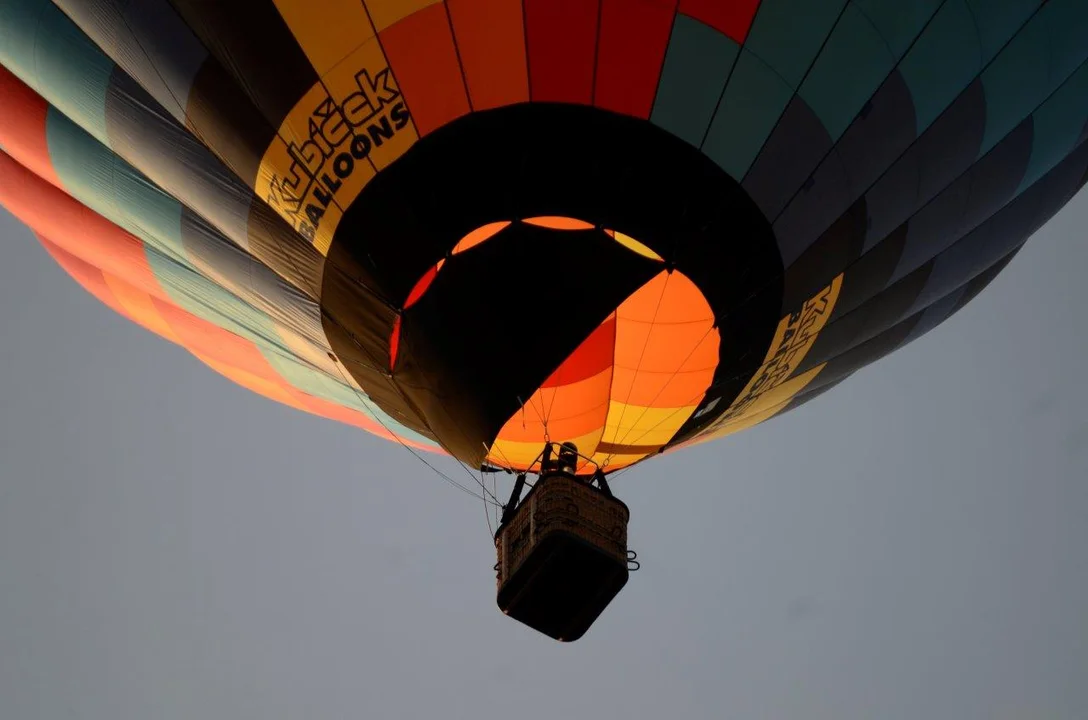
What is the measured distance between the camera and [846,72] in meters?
8.54

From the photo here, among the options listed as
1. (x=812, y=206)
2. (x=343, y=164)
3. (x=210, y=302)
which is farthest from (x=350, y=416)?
(x=812, y=206)

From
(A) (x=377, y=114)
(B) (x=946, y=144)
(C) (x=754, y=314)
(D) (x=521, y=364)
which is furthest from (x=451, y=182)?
(B) (x=946, y=144)

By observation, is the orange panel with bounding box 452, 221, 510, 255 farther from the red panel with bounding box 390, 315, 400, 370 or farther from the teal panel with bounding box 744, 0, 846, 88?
the teal panel with bounding box 744, 0, 846, 88

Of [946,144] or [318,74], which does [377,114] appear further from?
[946,144]

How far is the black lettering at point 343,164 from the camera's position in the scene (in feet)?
27.1

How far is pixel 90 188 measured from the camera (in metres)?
10.6

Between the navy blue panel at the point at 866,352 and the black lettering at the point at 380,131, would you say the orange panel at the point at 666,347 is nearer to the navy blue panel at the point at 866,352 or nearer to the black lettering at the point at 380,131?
the navy blue panel at the point at 866,352

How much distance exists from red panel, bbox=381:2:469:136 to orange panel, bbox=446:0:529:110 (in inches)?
2.2

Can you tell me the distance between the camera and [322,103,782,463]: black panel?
8250 millimetres

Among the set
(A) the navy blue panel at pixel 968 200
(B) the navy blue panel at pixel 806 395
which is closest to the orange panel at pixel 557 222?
(A) the navy blue panel at pixel 968 200

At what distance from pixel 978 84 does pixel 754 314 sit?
5.93 ft

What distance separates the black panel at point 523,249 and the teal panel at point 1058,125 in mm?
2272

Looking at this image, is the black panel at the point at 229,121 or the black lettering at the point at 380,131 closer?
the black lettering at the point at 380,131

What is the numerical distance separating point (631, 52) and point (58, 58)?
3.60 m
